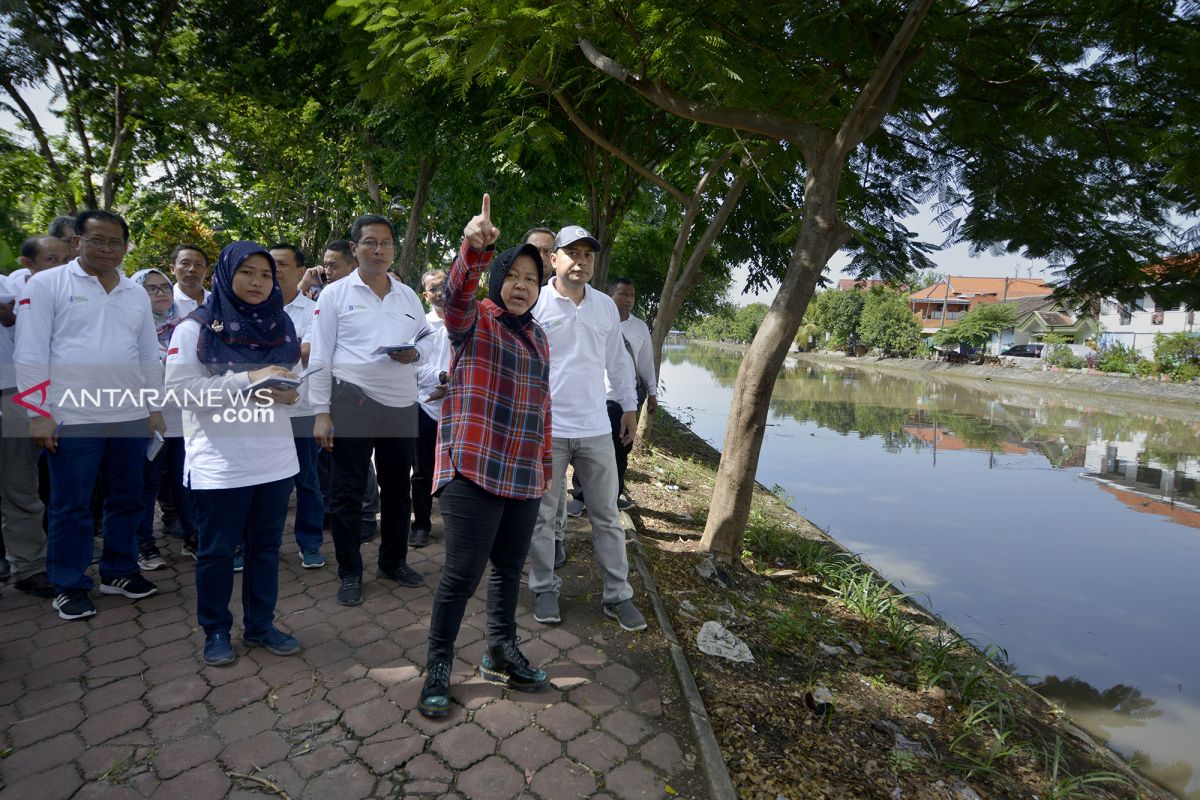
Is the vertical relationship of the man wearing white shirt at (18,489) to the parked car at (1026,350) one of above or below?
below

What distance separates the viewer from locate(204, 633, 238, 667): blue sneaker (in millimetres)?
2918

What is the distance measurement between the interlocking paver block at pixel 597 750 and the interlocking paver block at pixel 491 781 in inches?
9.9

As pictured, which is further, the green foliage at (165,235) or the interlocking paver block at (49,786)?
the green foliage at (165,235)

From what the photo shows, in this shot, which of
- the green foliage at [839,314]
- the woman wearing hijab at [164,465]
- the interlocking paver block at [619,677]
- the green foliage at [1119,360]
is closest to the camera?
the interlocking paver block at [619,677]

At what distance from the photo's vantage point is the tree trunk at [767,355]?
14.4 feet

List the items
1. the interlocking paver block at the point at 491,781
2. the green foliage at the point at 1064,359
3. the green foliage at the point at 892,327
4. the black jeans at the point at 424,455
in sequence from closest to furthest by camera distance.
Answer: the interlocking paver block at the point at 491,781 < the black jeans at the point at 424,455 < the green foliage at the point at 1064,359 < the green foliage at the point at 892,327

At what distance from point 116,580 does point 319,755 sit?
6.56ft

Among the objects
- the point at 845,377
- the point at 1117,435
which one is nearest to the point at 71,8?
the point at 1117,435

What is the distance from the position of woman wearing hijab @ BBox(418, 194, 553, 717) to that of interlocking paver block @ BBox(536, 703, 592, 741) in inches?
16.1

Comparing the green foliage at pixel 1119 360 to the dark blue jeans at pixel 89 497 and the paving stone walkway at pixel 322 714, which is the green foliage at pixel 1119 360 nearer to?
the paving stone walkway at pixel 322 714

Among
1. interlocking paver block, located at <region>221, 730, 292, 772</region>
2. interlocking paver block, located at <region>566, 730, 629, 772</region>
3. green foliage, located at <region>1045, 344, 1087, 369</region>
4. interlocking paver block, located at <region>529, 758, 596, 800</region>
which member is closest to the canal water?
interlocking paver block, located at <region>566, 730, 629, 772</region>

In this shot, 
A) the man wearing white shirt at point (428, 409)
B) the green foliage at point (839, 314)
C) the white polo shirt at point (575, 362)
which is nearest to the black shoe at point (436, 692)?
the white polo shirt at point (575, 362)

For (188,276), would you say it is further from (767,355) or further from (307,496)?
(767,355)

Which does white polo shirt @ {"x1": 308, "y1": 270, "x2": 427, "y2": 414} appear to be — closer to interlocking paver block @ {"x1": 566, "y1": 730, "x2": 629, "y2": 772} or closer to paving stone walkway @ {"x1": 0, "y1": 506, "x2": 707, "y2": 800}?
paving stone walkway @ {"x1": 0, "y1": 506, "x2": 707, "y2": 800}
